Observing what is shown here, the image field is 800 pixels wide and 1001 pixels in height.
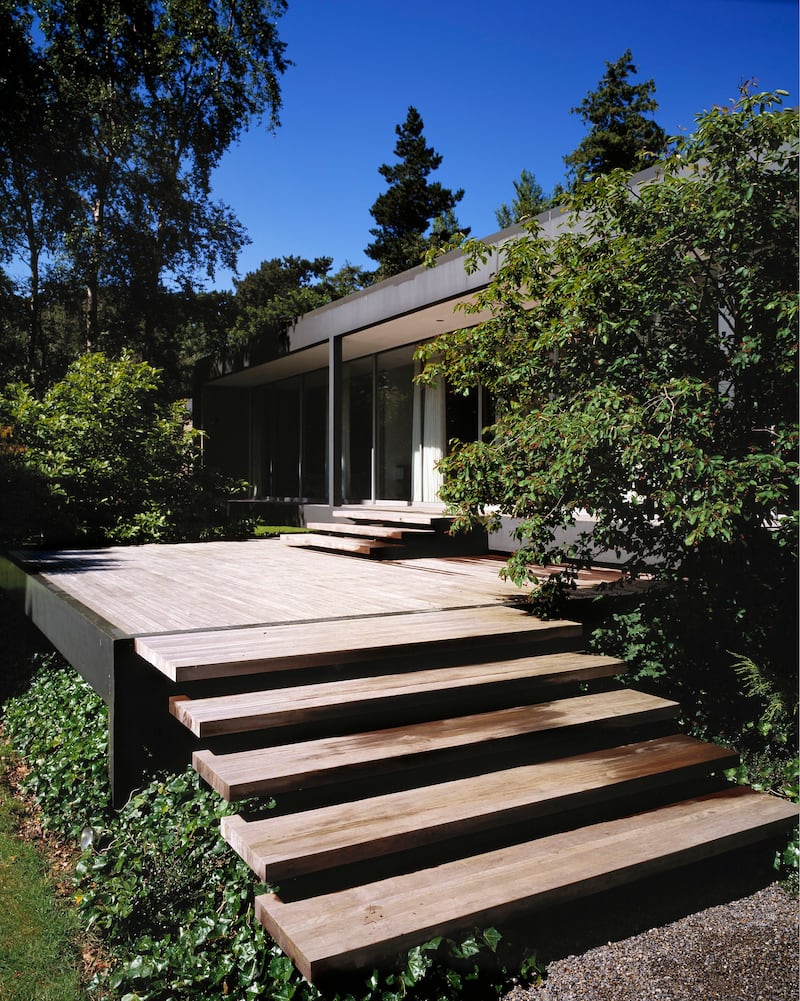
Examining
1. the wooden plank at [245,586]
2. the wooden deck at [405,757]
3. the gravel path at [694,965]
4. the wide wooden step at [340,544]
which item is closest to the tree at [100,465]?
the wooden plank at [245,586]

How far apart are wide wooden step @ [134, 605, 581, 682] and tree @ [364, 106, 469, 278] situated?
71.2 feet

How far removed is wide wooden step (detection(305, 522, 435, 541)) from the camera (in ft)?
23.9

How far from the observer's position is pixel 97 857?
2.77 meters

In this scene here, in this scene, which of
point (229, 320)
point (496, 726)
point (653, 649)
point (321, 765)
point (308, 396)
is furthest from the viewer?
point (229, 320)

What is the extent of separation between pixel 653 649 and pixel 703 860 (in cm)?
132

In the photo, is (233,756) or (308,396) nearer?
(233,756)

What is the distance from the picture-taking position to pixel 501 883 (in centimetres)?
227

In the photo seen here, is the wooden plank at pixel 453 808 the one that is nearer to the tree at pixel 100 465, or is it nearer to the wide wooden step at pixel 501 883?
the wide wooden step at pixel 501 883

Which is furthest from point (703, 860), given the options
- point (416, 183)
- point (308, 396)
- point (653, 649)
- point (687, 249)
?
point (416, 183)

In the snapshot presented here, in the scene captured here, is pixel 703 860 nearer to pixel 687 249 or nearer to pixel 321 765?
pixel 321 765

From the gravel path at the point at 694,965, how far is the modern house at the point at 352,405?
477 cm

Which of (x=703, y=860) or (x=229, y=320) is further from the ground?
(x=229, y=320)

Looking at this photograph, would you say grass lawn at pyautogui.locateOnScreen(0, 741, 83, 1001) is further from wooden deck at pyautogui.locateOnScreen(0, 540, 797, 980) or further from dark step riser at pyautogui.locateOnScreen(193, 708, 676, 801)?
dark step riser at pyautogui.locateOnScreen(193, 708, 676, 801)

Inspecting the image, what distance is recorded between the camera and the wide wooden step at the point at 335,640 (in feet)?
9.84
